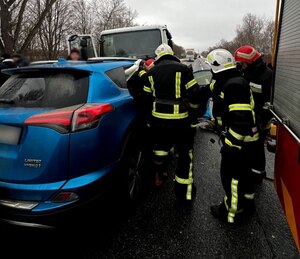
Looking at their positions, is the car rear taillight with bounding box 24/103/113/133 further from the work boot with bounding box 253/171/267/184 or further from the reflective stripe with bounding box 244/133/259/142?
the work boot with bounding box 253/171/267/184

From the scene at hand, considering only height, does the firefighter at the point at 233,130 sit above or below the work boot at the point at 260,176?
above

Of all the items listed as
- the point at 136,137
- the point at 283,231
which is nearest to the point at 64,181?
the point at 136,137

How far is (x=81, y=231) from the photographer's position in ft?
8.89

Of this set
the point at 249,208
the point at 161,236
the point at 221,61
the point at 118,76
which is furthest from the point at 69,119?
the point at 249,208

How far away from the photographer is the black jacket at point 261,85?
3471 mm

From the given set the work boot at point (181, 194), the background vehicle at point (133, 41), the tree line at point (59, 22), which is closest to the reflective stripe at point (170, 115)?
the work boot at point (181, 194)

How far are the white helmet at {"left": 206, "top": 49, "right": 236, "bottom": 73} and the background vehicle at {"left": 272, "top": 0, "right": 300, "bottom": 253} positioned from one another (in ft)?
1.40

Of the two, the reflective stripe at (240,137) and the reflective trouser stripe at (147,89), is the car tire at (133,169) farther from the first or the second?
the reflective stripe at (240,137)

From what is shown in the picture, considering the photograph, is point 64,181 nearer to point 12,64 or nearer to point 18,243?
point 18,243

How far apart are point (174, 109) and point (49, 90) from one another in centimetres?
133

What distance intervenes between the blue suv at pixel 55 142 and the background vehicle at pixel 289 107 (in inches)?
56.3

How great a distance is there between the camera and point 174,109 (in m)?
3.05

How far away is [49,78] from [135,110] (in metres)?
0.99

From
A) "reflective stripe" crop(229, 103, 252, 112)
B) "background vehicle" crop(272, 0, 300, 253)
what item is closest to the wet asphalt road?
"background vehicle" crop(272, 0, 300, 253)
